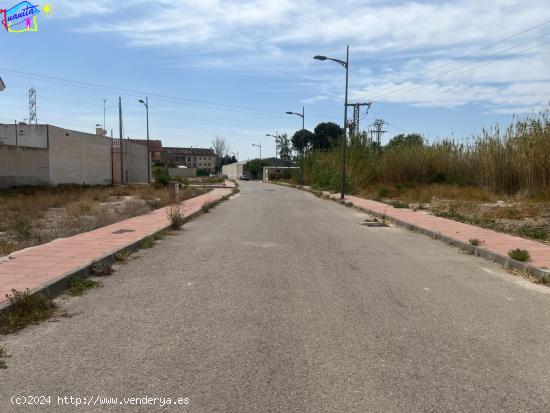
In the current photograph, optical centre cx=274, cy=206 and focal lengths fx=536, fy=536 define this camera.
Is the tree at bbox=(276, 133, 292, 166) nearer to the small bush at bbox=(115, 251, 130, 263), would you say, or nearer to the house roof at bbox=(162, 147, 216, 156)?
the house roof at bbox=(162, 147, 216, 156)

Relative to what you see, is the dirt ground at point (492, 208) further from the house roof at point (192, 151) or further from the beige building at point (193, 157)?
the house roof at point (192, 151)

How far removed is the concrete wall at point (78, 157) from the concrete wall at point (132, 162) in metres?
3.20

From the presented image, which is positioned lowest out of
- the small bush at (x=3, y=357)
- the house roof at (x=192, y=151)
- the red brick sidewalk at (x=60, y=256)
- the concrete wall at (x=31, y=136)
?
the small bush at (x=3, y=357)

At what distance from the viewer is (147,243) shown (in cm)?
1238

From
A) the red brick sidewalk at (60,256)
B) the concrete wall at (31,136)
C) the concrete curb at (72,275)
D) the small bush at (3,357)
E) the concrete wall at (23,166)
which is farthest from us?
the concrete wall at (31,136)

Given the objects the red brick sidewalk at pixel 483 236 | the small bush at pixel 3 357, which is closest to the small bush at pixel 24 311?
the small bush at pixel 3 357

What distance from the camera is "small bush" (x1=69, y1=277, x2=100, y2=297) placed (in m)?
7.53

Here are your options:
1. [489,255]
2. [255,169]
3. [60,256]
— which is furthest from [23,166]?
[255,169]

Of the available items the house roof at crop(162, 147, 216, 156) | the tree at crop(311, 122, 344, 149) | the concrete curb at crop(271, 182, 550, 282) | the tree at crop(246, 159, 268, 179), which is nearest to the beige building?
the house roof at crop(162, 147, 216, 156)

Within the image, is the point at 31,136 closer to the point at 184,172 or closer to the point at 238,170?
the point at 184,172

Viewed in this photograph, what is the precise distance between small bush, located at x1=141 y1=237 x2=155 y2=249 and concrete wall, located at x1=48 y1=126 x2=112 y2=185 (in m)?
28.1

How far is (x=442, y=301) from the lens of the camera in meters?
7.16

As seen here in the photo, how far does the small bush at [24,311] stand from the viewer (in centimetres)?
577

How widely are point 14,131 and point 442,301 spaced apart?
37594mm
